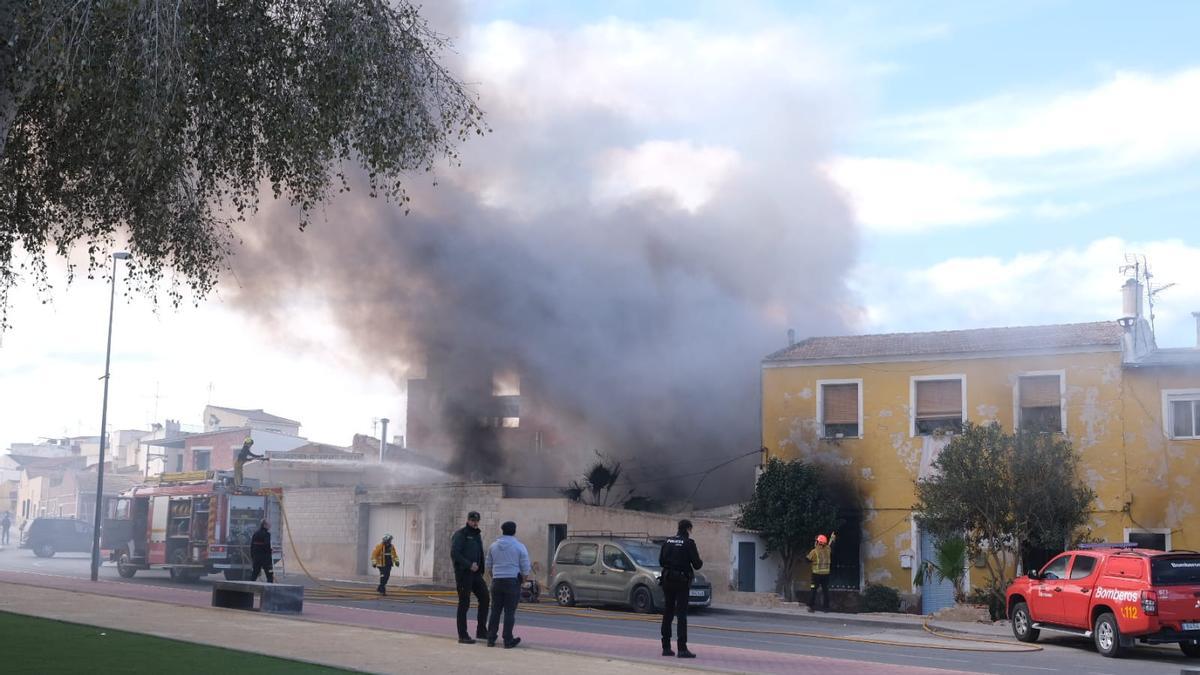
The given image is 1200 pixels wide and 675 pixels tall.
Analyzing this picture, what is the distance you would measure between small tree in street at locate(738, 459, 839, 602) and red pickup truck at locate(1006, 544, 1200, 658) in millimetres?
10497

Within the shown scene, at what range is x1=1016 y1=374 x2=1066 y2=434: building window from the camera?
30.8 meters

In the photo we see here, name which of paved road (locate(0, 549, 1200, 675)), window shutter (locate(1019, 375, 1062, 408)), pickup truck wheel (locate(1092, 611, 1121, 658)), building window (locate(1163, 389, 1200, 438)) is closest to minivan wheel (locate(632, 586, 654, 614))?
paved road (locate(0, 549, 1200, 675))

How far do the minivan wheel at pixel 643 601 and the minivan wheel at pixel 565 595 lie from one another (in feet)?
6.45

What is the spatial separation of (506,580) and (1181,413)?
20167 mm

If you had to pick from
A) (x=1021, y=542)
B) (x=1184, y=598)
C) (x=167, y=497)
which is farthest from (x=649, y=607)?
(x=167, y=497)

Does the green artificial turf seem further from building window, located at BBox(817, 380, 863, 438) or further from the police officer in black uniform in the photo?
building window, located at BBox(817, 380, 863, 438)

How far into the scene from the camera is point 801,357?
3456 cm

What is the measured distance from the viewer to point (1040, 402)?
3114 cm

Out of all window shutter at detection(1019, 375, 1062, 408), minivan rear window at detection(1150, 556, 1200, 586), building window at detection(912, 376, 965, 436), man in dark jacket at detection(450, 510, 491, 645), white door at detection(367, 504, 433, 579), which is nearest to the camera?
man in dark jacket at detection(450, 510, 491, 645)

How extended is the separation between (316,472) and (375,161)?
1613 inches

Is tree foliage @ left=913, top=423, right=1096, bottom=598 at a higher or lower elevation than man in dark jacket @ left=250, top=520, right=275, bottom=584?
higher

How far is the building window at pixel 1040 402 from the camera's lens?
3083 cm

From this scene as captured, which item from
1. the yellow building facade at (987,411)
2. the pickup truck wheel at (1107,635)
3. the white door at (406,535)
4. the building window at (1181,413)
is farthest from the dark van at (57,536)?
the pickup truck wheel at (1107,635)

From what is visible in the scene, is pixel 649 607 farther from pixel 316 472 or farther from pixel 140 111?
pixel 316 472
